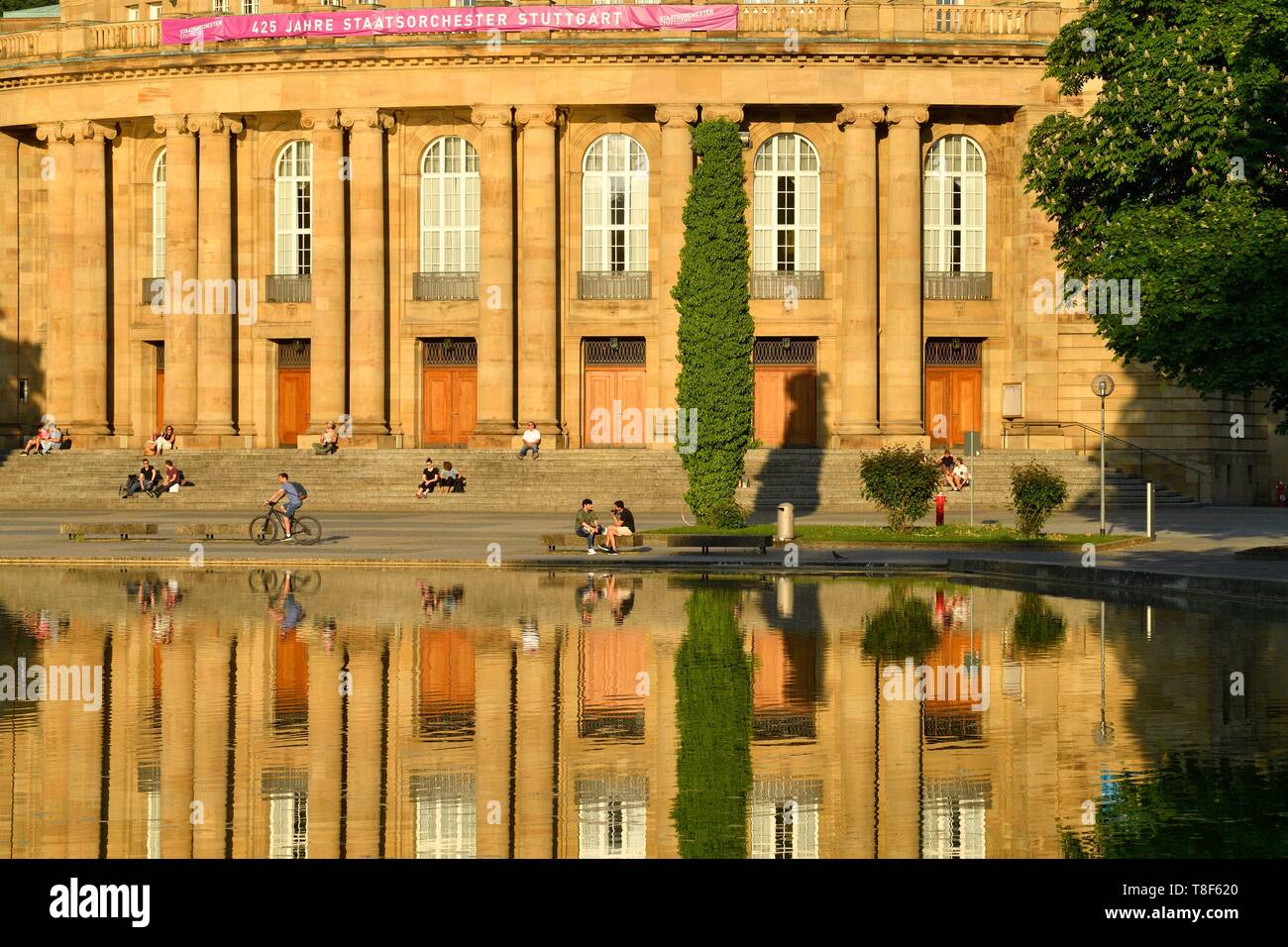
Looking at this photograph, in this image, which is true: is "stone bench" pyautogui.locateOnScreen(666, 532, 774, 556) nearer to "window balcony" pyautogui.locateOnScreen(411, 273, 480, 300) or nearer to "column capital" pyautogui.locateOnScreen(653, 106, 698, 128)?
"column capital" pyautogui.locateOnScreen(653, 106, 698, 128)

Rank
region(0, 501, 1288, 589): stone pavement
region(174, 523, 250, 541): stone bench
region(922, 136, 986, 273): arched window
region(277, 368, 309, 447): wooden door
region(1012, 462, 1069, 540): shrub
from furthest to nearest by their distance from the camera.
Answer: region(277, 368, 309, 447): wooden door < region(922, 136, 986, 273): arched window < region(174, 523, 250, 541): stone bench < region(1012, 462, 1069, 540): shrub < region(0, 501, 1288, 589): stone pavement

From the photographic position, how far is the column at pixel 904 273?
61.4m

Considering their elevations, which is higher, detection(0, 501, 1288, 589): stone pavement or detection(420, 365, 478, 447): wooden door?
detection(420, 365, 478, 447): wooden door

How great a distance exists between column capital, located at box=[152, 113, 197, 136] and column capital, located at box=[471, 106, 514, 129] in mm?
9332

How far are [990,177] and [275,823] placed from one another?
5534 cm

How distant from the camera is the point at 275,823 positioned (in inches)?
442

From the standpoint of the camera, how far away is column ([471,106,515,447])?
2427 inches

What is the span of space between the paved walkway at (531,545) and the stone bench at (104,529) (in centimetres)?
29

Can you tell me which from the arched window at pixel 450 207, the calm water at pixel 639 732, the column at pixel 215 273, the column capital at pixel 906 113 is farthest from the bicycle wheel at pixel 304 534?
the column capital at pixel 906 113

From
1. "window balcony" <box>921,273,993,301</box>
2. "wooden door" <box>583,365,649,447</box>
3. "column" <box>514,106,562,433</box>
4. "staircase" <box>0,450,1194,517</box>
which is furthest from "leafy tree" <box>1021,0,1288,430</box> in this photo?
"wooden door" <box>583,365,649,447</box>

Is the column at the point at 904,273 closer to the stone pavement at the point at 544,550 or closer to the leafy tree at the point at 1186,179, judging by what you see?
the stone pavement at the point at 544,550

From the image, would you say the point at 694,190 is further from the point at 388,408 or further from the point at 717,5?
the point at 388,408
